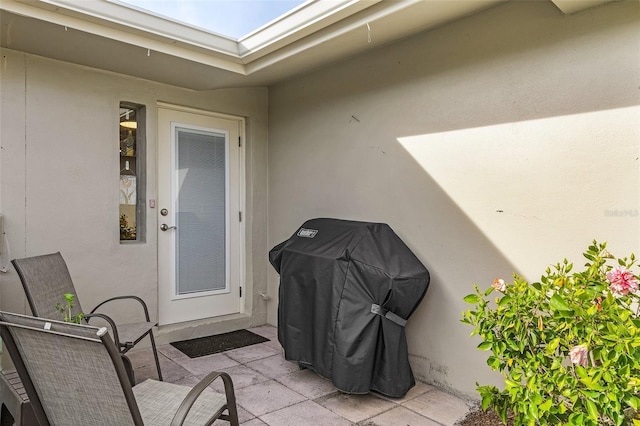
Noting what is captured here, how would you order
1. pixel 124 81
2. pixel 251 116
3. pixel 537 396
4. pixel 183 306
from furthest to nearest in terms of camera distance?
1. pixel 251 116
2. pixel 183 306
3. pixel 124 81
4. pixel 537 396

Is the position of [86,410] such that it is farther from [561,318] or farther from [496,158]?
[496,158]

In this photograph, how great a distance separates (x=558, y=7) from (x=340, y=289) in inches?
88.0

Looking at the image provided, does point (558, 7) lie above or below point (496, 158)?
above

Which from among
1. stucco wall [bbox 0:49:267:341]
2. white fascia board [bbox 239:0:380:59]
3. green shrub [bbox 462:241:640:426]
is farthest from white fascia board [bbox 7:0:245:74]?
green shrub [bbox 462:241:640:426]

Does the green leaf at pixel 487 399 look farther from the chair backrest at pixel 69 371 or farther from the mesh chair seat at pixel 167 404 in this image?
the chair backrest at pixel 69 371

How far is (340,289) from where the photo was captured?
295cm

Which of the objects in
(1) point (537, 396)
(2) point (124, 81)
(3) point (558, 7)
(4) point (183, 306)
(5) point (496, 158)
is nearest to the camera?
(1) point (537, 396)

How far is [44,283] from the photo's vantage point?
283 centimetres

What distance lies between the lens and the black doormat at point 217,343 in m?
3.90

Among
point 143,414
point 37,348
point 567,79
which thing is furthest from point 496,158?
point 37,348

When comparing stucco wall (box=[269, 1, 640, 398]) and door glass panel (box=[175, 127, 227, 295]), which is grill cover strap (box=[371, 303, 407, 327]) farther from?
door glass panel (box=[175, 127, 227, 295])

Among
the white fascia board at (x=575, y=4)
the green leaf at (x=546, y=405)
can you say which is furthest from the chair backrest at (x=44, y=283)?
the white fascia board at (x=575, y=4)

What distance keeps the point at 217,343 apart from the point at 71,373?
2.65m

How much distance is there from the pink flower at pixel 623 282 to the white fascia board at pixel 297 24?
199cm
